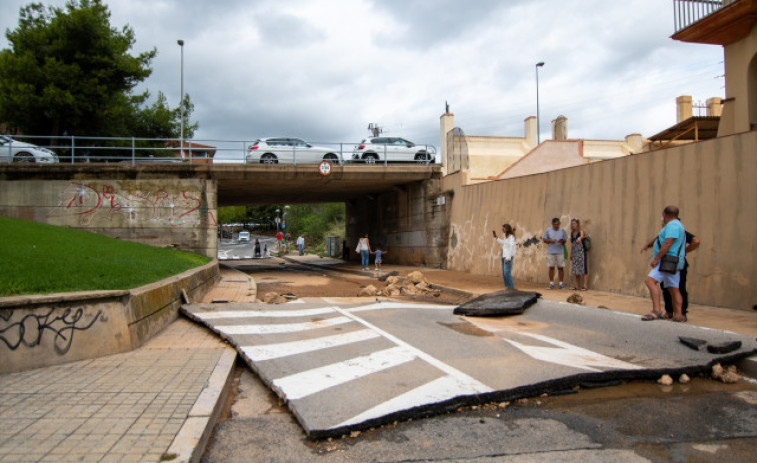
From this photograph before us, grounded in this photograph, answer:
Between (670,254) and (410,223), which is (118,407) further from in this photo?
(410,223)

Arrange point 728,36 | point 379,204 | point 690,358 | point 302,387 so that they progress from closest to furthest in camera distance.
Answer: point 302,387
point 690,358
point 728,36
point 379,204

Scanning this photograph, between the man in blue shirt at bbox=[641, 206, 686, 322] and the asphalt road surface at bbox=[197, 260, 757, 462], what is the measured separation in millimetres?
557

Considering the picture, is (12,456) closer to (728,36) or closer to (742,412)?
(742,412)

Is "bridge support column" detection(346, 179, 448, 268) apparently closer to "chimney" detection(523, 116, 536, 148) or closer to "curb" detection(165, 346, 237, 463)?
"chimney" detection(523, 116, 536, 148)

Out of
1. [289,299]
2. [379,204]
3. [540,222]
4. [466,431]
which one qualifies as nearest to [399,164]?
[379,204]

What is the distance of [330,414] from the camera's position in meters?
3.96

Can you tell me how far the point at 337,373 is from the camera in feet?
16.7

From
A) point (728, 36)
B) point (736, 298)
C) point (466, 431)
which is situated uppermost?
point (728, 36)

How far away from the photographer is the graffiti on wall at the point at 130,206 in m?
18.2

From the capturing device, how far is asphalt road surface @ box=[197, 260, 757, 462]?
136 inches

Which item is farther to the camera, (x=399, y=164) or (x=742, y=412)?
(x=399, y=164)

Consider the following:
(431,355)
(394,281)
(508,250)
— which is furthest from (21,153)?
(431,355)

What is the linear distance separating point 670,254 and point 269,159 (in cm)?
1725

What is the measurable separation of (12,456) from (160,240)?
55.5ft
